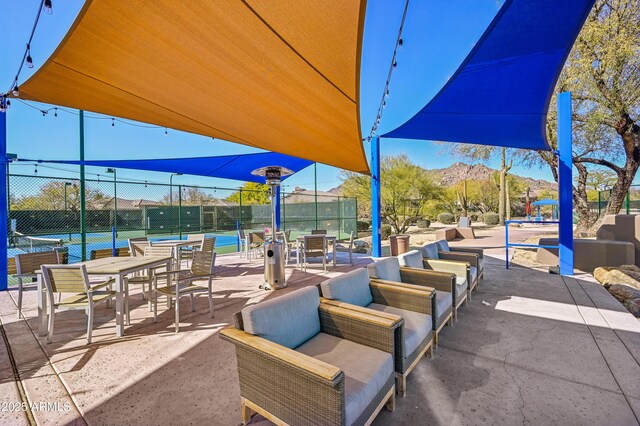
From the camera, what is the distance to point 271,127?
3604mm

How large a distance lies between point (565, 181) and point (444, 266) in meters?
3.42

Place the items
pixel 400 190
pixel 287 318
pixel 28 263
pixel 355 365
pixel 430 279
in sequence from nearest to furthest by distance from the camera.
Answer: pixel 355 365
pixel 287 318
pixel 430 279
pixel 28 263
pixel 400 190

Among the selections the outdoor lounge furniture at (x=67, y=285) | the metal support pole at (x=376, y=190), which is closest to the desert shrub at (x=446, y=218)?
the metal support pole at (x=376, y=190)

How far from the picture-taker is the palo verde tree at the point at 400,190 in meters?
13.8

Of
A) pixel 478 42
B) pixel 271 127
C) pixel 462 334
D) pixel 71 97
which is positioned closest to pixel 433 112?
pixel 478 42

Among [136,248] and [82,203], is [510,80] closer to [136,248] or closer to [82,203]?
[136,248]

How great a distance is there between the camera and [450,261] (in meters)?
3.73

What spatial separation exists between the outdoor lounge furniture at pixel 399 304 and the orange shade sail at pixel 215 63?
1.71 meters

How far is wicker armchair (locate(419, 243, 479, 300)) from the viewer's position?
140 inches

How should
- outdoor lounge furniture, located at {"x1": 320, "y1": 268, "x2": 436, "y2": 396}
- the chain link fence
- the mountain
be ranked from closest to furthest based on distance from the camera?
outdoor lounge furniture, located at {"x1": 320, "y1": 268, "x2": 436, "y2": 396}
the chain link fence
the mountain

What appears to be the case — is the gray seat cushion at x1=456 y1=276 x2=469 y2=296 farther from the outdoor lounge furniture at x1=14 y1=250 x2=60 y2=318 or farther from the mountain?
the mountain

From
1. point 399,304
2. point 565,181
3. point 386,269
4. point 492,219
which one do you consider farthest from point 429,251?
point 492,219

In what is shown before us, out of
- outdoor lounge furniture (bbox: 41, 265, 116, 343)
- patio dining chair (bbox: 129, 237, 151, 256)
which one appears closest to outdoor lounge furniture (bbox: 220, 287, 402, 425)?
outdoor lounge furniture (bbox: 41, 265, 116, 343)

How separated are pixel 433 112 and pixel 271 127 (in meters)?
2.62
